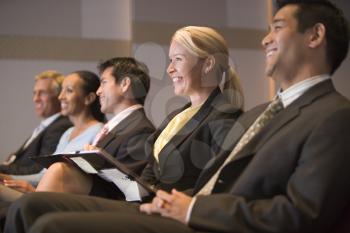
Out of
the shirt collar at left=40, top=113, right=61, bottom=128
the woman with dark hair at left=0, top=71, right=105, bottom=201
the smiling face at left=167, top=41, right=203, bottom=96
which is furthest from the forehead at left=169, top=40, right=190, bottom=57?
the shirt collar at left=40, top=113, right=61, bottom=128

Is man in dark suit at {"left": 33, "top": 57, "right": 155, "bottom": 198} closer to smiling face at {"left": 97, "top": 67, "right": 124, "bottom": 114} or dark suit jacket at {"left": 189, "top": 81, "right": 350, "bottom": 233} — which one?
smiling face at {"left": 97, "top": 67, "right": 124, "bottom": 114}

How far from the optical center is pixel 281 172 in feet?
4.06

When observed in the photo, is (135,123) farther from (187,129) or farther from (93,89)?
(93,89)

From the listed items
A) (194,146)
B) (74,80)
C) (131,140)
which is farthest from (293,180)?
(74,80)

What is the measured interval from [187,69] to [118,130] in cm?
61

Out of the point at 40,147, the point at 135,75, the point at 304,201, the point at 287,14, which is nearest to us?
the point at 304,201

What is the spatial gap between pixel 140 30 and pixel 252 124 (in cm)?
240

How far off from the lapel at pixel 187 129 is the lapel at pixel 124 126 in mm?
572

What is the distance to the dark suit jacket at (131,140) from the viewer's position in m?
2.23

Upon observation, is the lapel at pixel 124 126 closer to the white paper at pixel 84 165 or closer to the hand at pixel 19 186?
the hand at pixel 19 186

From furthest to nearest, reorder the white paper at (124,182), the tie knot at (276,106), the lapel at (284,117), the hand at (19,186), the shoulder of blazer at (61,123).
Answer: the shoulder of blazer at (61,123) → the hand at (19,186) → the white paper at (124,182) → the tie knot at (276,106) → the lapel at (284,117)

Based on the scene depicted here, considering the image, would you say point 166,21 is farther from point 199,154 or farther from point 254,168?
point 254,168

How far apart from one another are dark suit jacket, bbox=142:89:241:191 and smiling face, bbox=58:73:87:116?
4.49 feet

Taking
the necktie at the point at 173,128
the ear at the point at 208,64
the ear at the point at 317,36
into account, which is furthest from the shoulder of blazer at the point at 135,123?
the ear at the point at 317,36
